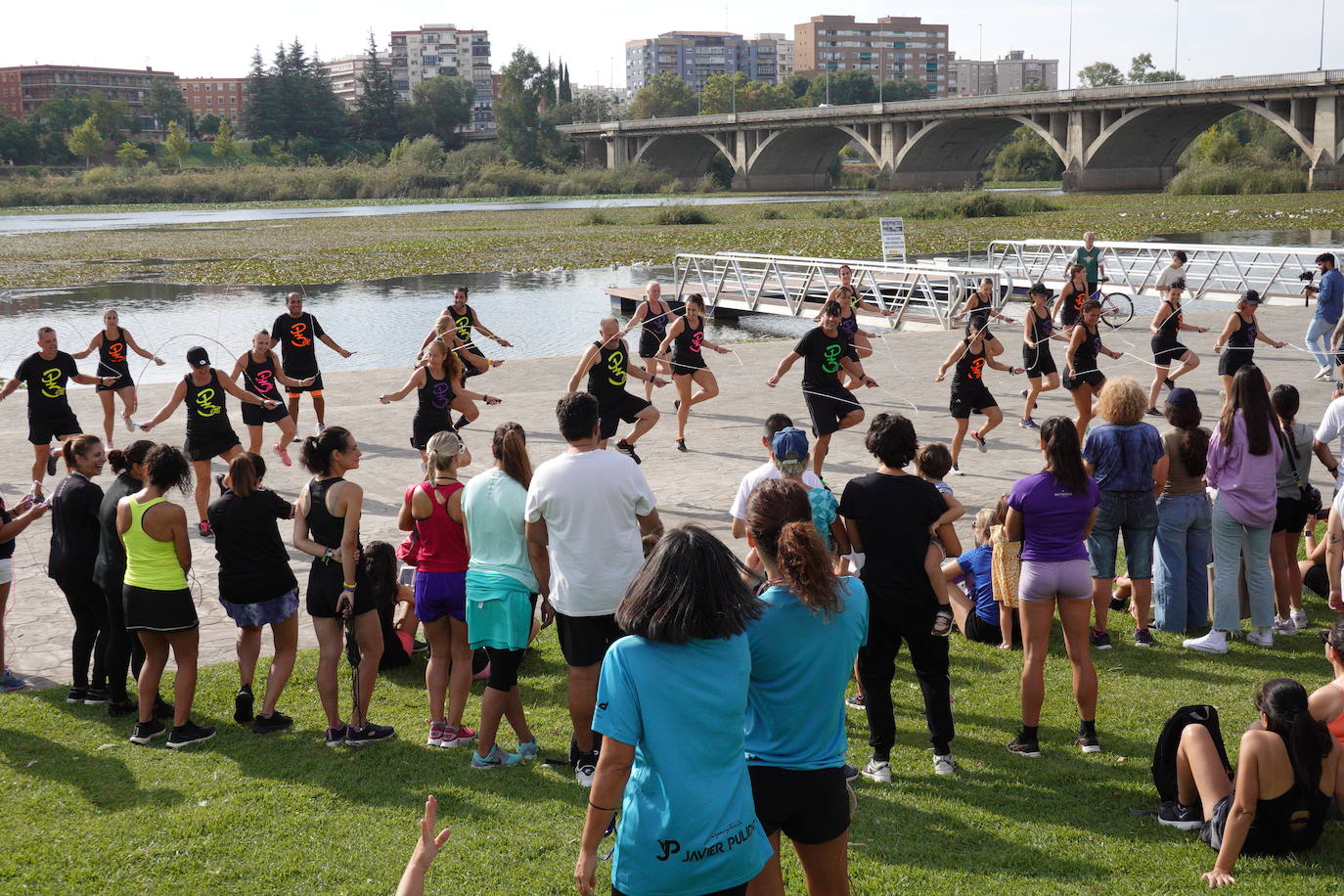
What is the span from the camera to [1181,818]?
459 cm

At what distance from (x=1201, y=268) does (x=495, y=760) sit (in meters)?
30.0

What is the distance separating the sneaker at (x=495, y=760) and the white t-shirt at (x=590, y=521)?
0.94 metres

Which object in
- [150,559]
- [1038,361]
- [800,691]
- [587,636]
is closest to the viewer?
[800,691]

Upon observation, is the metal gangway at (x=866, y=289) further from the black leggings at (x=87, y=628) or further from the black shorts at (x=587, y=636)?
the black shorts at (x=587, y=636)

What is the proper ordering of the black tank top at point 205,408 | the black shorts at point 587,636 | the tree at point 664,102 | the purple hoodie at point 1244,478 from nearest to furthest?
the black shorts at point 587,636 → the purple hoodie at point 1244,478 → the black tank top at point 205,408 → the tree at point 664,102

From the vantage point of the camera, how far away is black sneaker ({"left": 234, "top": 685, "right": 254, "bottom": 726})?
19.2 ft

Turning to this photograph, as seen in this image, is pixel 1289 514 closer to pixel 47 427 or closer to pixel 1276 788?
pixel 1276 788

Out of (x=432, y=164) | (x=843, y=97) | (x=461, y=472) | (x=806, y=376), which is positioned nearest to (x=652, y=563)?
(x=806, y=376)

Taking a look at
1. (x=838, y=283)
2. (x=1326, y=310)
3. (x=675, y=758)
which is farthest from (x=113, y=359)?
(x=838, y=283)

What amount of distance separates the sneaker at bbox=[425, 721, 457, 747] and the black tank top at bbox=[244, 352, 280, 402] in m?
6.32

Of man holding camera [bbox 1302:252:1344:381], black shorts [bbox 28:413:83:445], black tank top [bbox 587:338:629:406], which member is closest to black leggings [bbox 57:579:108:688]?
black shorts [bbox 28:413:83:445]

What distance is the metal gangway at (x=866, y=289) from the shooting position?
22.0 metres

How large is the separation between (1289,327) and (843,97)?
15496cm

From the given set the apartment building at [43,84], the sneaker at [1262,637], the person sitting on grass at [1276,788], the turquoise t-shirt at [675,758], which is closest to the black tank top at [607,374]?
the sneaker at [1262,637]
